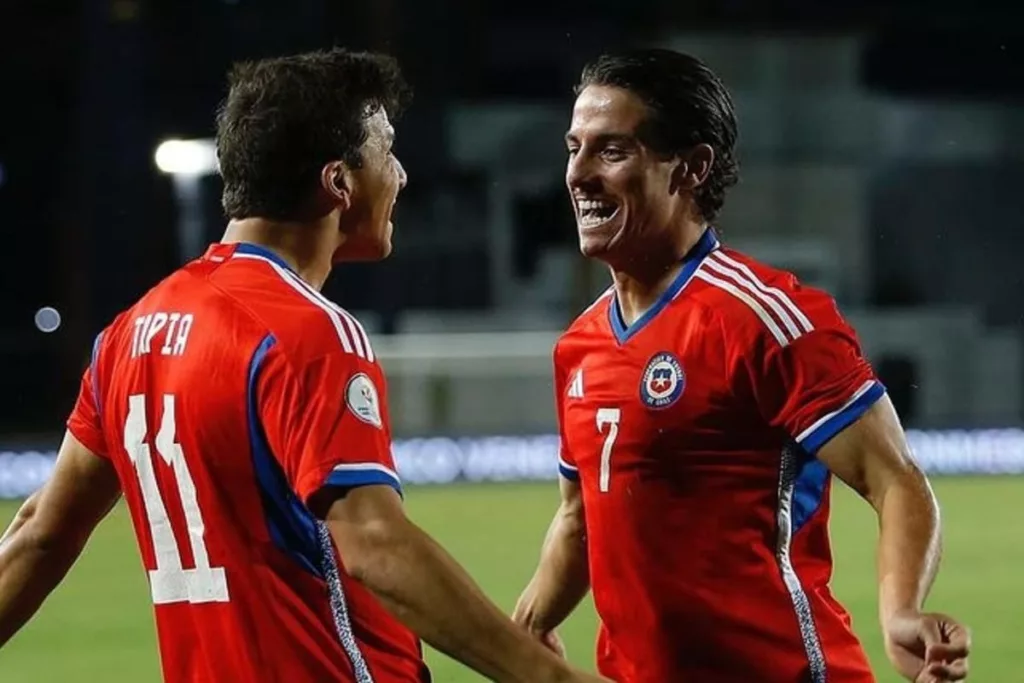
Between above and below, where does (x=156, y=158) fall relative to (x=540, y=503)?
above

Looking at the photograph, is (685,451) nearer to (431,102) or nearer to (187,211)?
(187,211)

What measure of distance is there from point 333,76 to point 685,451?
0.89 meters

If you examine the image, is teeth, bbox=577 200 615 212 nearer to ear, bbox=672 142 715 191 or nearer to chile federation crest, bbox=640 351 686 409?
ear, bbox=672 142 715 191

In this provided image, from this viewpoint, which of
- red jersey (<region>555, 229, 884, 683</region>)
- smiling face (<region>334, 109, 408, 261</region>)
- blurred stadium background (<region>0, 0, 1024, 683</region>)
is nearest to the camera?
smiling face (<region>334, 109, 408, 261</region>)

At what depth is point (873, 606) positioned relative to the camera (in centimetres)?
950

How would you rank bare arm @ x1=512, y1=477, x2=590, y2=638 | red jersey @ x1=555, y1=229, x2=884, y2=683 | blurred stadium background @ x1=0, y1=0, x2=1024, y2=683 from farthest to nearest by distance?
blurred stadium background @ x1=0, y1=0, x2=1024, y2=683 < bare arm @ x1=512, y1=477, x2=590, y2=638 < red jersey @ x1=555, y1=229, x2=884, y2=683

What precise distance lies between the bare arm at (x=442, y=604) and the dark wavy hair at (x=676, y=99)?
4.07 ft

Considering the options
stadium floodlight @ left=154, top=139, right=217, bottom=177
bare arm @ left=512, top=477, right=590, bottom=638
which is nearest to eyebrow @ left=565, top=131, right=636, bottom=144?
bare arm @ left=512, top=477, right=590, bottom=638

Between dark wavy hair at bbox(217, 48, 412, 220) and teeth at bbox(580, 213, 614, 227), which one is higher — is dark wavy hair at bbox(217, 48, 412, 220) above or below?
above

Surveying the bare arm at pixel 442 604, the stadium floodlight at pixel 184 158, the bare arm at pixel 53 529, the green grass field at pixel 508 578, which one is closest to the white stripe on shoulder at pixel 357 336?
the bare arm at pixel 442 604

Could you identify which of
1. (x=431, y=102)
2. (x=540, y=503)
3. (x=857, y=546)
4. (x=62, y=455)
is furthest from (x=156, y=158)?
(x=62, y=455)

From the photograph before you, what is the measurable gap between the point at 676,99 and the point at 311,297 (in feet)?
3.46

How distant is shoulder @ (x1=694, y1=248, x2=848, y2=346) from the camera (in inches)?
131

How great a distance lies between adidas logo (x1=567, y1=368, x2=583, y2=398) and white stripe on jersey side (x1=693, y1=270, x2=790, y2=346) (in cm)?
29
